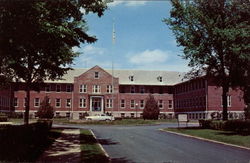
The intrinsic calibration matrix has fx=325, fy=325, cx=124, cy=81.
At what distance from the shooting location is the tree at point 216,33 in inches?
1152

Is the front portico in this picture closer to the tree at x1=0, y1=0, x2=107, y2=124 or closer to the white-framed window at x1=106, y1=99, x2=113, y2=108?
the white-framed window at x1=106, y1=99, x2=113, y2=108

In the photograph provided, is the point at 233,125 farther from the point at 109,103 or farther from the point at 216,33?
the point at 109,103

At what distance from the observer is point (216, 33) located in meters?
30.3

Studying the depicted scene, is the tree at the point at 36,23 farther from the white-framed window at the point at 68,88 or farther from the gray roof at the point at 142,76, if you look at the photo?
the gray roof at the point at 142,76

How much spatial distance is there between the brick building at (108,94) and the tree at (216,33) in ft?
103

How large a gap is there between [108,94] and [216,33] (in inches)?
1772

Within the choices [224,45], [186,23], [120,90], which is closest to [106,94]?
[120,90]

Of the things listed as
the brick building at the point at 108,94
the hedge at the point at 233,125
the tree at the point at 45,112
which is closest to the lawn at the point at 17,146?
the hedge at the point at 233,125

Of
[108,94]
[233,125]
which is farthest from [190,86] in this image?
[233,125]

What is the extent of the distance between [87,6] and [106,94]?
5671cm

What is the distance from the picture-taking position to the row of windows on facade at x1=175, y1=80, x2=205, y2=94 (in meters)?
61.9

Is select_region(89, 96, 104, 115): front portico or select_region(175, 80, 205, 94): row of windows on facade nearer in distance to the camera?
select_region(175, 80, 205, 94): row of windows on facade

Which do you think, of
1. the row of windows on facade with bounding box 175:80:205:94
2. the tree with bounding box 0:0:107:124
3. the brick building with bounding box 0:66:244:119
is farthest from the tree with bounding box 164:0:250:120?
the brick building with bounding box 0:66:244:119

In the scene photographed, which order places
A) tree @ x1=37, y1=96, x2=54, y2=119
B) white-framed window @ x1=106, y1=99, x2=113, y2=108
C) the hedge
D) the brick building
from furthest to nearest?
white-framed window @ x1=106, y1=99, x2=113, y2=108 < the brick building < tree @ x1=37, y1=96, x2=54, y2=119 < the hedge
